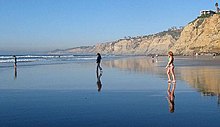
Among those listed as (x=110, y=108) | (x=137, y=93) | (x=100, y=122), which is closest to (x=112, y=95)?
(x=137, y=93)

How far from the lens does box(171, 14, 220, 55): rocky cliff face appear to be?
102 meters

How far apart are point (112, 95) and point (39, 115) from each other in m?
4.81

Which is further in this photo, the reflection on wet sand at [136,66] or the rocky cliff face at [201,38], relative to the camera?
the rocky cliff face at [201,38]

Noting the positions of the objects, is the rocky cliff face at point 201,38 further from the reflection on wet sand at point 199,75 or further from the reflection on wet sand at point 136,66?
the reflection on wet sand at point 199,75

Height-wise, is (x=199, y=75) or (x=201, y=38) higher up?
(x=201, y=38)

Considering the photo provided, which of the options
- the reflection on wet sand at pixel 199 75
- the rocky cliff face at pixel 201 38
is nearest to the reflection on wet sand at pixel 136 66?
the reflection on wet sand at pixel 199 75

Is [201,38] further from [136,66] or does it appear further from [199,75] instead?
[199,75]

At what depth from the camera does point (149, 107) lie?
416 inches

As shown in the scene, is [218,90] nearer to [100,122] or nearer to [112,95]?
[112,95]

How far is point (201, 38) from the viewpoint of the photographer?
110 meters

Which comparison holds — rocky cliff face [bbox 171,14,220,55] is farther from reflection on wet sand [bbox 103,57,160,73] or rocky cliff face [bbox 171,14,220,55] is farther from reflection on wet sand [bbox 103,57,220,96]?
reflection on wet sand [bbox 103,57,220,96]

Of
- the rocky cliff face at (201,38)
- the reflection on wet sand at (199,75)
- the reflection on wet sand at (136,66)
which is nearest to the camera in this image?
the reflection on wet sand at (199,75)

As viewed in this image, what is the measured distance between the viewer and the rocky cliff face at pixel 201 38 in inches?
4008

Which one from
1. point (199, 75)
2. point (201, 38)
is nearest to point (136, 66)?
point (199, 75)
